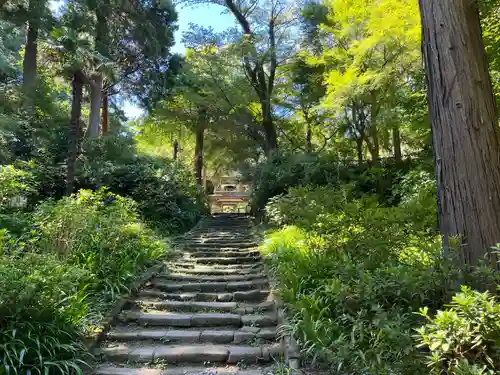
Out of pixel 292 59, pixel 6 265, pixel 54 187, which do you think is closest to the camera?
pixel 6 265

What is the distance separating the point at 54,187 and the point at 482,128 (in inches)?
347

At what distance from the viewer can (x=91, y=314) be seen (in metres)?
3.77

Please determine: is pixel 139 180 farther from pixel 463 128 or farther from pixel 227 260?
pixel 463 128

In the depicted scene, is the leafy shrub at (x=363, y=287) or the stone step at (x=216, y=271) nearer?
the leafy shrub at (x=363, y=287)

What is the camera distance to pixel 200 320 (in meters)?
4.11

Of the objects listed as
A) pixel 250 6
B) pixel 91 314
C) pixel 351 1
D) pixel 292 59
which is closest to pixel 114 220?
pixel 91 314

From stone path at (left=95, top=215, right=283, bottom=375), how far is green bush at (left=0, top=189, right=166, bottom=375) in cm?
35

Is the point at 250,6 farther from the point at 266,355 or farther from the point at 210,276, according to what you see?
the point at 266,355

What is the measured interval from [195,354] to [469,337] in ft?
7.62

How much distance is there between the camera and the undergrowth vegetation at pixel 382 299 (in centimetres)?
210

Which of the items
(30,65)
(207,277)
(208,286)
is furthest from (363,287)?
(30,65)

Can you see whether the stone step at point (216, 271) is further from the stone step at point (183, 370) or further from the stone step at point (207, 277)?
the stone step at point (183, 370)

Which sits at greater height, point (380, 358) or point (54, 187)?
point (54, 187)

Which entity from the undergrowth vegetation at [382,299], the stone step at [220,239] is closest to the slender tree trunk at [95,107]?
the stone step at [220,239]
